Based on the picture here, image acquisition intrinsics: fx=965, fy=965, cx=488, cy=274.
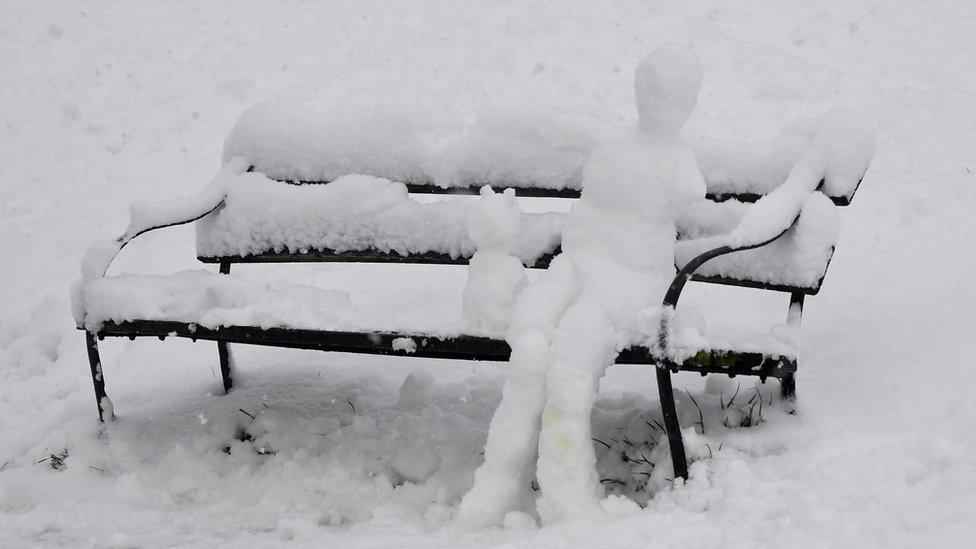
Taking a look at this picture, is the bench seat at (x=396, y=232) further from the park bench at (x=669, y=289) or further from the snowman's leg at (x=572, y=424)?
the snowman's leg at (x=572, y=424)

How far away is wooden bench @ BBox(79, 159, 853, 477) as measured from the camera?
9.12ft

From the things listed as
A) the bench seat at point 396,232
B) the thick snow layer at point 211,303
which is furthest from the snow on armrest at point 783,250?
the thick snow layer at point 211,303

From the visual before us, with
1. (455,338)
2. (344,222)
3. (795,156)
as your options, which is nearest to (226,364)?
(344,222)

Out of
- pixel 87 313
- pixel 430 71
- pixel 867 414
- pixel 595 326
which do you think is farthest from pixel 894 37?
pixel 87 313

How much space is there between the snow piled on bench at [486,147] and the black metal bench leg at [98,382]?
3.09 feet

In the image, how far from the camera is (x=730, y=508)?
2559 millimetres

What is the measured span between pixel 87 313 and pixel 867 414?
105 inches

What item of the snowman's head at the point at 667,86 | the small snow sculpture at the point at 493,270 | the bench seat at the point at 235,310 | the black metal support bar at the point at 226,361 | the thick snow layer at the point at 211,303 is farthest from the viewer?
the black metal support bar at the point at 226,361

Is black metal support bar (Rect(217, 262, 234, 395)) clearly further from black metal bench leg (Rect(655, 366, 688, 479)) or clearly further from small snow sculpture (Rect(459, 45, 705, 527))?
black metal bench leg (Rect(655, 366, 688, 479))

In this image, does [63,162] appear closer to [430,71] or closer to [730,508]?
[430,71]

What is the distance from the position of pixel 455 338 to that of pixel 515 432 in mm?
398

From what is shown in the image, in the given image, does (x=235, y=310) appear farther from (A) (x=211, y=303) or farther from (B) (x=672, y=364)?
(B) (x=672, y=364)

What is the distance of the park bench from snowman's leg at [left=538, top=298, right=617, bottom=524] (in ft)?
0.51

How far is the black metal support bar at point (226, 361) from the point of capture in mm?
3951
